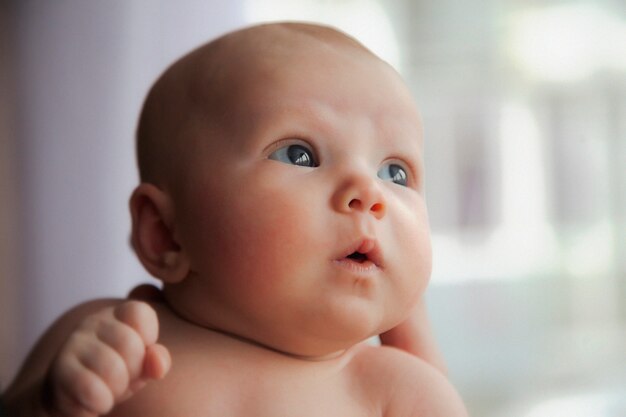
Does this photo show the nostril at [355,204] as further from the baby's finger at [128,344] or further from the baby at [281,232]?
the baby's finger at [128,344]

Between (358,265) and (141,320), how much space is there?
17cm

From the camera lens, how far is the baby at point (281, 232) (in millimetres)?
556

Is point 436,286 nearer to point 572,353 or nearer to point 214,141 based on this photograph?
point 572,353

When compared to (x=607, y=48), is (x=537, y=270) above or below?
below

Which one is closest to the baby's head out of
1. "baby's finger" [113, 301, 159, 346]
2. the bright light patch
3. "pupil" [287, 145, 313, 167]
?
→ "pupil" [287, 145, 313, 167]

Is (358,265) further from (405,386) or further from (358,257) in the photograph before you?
(405,386)

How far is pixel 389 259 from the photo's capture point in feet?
1.90

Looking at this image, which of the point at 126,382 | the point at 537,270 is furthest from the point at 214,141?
the point at 537,270

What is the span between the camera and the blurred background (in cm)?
98

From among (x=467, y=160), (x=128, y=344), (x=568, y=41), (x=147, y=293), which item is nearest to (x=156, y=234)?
(x=147, y=293)

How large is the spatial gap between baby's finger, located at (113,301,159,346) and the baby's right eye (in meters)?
0.17

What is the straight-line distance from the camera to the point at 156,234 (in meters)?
0.62

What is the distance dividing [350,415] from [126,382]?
20 cm

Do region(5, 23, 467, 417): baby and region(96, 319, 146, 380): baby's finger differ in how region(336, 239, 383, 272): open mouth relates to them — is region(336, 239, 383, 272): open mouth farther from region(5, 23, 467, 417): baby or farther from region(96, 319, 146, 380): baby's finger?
region(96, 319, 146, 380): baby's finger
